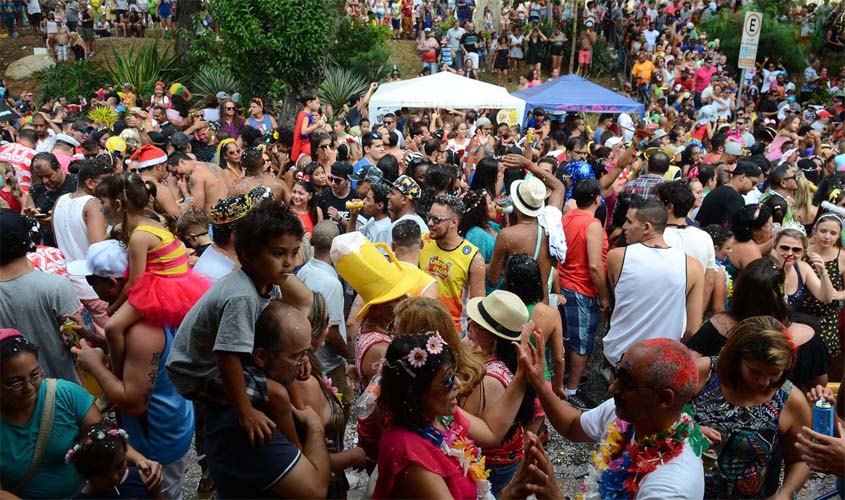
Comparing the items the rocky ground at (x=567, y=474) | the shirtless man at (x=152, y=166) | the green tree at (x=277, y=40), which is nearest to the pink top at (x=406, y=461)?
the rocky ground at (x=567, y=474)

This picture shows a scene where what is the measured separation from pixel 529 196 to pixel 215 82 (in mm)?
13936

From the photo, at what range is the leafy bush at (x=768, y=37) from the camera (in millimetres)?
22609

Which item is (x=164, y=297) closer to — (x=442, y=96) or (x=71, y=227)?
(x=71, y=227)

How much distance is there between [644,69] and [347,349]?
17.8 m

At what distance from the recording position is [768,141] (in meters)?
11.7

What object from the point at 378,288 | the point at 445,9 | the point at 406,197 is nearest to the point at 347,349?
the point at 378,288

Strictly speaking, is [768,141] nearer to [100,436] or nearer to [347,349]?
[347,349]

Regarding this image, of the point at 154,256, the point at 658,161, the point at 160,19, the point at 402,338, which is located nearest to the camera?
the point at 402,338

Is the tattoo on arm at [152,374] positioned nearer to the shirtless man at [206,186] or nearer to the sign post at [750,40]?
the shirtless man at [206,186]

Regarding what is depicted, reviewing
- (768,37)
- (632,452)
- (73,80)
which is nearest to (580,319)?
(632,452)

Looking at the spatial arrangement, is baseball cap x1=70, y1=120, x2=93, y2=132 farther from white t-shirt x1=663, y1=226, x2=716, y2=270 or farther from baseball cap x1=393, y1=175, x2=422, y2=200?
white t-shirt x1=663, y1=226, x2=716, y2=270

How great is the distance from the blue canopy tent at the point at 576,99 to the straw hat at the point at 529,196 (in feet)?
28.5

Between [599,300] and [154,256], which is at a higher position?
[154,256]

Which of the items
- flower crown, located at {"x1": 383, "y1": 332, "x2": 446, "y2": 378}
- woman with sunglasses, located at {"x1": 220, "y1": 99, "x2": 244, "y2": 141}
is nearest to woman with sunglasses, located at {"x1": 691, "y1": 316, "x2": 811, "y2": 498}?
flower crown, located at {"x1": 383, "y1": 332, "x2": 446, "y2": 378}
